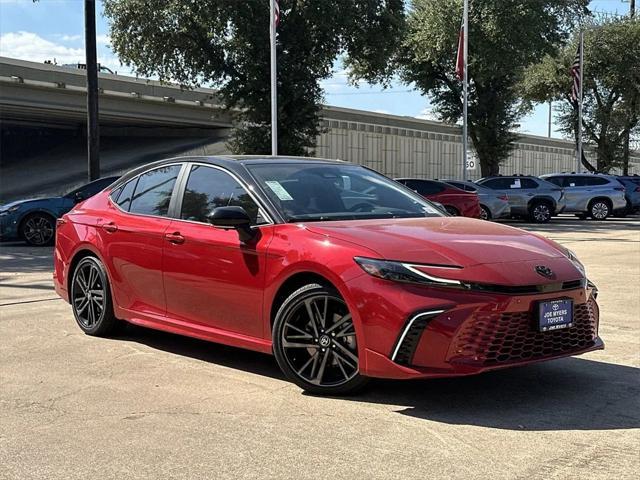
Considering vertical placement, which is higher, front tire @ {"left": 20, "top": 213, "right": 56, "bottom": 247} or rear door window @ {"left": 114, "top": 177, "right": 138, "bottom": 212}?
rear door window @ {"left": 114, "top": 177, "right": 138, "bottom": 212}

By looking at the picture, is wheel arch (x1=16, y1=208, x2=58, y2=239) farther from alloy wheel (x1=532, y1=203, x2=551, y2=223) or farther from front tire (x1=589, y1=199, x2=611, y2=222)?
front tire (x1=589, y1=199, x2=611, y2=222)

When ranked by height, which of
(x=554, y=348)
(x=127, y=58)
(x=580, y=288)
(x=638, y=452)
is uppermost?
(x=127, y=58)

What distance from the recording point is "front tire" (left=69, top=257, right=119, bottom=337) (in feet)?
21.9

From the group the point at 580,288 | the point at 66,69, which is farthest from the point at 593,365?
the point at 66,69

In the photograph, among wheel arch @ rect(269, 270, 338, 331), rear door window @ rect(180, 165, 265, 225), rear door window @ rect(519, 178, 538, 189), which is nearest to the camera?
wheel arch @ rect(269, 270, 338, 331)

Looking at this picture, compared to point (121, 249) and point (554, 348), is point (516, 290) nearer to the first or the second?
point (554, 348)

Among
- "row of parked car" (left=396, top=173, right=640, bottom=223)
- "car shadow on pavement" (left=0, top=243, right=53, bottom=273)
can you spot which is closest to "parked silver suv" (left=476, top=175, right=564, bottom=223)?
"row of parked car" (left=396, top=173, right=640, bottom=223)

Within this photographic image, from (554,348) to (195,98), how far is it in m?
41.0

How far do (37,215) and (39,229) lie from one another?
0.95ft

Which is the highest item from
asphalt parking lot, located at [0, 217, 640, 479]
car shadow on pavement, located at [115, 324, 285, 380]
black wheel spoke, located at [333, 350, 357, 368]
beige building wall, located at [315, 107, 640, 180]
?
beige building wall, located at [315, 107, 640, 180]

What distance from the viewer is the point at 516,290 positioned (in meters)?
4.55

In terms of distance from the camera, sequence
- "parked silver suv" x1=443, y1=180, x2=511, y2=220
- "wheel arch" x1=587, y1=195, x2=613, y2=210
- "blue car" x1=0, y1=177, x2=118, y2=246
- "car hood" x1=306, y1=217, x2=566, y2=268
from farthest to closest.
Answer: "wheel arch" x1=587, y1=195, x2=613, y2=210 → "parked silver suv" x1=443, y1=180, x2=511, y2=220 → "blue car" x1=0, y1=177, x2=118, y2=246 → "car hood" x1=306, y1=217, x2=566, y2=268

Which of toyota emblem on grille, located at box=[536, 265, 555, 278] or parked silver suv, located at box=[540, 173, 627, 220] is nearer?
toyota emblem on grille, located at box=[536, 265, 555, 278]

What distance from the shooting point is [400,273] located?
4504 millimetres
